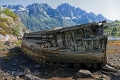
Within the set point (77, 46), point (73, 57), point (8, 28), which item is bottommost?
point (73, 57)

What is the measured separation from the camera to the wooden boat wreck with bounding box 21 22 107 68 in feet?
65.1

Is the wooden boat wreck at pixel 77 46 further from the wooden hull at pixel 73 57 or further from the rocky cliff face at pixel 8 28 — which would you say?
the rocky cliff face at pixel 8 28

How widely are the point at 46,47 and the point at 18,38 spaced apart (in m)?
44.7

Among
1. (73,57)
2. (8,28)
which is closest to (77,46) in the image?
(73,57)

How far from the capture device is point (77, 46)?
21016mm

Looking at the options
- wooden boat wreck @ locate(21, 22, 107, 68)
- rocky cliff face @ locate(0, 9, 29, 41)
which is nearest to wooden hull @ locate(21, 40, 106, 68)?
wooden boat wreck @ locate(21, 22, 107, 68)

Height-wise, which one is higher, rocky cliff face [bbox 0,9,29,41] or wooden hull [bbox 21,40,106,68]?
rocky cliff face [bbox 0,9,29,41]

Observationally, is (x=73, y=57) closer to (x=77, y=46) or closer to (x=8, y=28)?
(x=77, y=46)

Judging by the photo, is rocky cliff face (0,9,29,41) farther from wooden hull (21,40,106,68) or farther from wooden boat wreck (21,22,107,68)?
wooden boat wreck (21,22,107,68)

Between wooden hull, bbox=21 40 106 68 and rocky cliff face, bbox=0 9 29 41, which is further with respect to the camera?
rocky cliff face, bbox=0 9 29 41

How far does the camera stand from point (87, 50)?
20.2m

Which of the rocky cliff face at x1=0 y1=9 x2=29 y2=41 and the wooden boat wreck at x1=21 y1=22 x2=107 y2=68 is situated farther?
the rocky cliff face at x1=0 y1=9 x2=29 y2=41

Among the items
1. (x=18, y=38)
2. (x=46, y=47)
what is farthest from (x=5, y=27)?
(x=46, y=47)

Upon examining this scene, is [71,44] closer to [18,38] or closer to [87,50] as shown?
[87,50]
